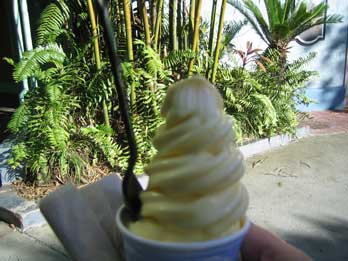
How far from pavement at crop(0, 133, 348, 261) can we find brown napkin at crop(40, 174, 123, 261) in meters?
2.31

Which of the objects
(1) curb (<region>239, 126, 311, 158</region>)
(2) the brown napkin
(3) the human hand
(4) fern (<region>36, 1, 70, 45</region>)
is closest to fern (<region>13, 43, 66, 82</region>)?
(4) fern (<region>36, 1, 70, 45</region>)

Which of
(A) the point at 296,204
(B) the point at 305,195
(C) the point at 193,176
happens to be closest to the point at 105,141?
(A) the point at 296,204

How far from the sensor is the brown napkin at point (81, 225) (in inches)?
51.9

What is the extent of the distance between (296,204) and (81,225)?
11.8ft

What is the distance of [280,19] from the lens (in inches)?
310

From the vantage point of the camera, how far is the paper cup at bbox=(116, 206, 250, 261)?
3.45 ft

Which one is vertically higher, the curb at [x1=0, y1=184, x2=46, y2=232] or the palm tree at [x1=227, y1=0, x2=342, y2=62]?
the palm tree at [x1=227, y1=0, x2=342, y2=62]

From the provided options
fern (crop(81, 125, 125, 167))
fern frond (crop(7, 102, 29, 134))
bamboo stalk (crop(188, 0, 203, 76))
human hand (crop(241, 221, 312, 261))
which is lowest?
fern (crop(81, 125, 125, 167))

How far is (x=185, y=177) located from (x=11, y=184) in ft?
12.8

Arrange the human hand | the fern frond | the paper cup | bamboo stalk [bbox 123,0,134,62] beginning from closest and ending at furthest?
the paper cup
the human hand
the fern frond
bamboo stalk [bbox 123,0,134,62]

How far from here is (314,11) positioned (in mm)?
7988

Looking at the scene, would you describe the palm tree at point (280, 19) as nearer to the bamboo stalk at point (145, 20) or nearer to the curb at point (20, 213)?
the bamboo stalk at point (145, 20)

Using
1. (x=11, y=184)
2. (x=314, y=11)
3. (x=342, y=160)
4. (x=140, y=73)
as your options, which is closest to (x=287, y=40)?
(x=314, y=11)

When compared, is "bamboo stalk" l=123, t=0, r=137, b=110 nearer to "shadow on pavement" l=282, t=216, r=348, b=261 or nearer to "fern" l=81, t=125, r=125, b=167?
"fern" l=81, t=125, r=125, b=167
